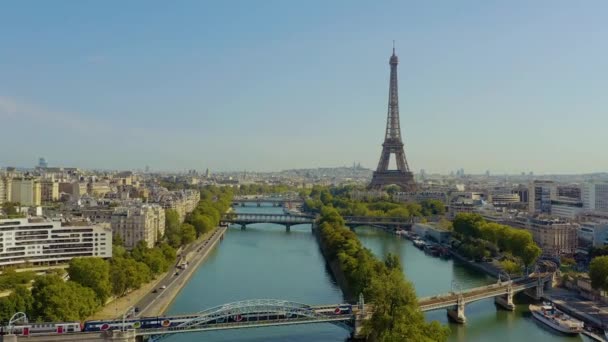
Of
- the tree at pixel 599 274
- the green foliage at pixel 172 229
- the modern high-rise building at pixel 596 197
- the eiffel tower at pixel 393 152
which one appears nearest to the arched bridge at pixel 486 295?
the tree at pixel 599 274

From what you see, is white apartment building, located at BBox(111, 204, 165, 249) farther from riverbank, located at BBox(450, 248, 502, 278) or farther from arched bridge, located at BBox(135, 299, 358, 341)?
riverbank, located at BBox(450, 248, 502, 278)

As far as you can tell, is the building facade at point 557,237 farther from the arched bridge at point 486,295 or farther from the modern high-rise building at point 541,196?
the modern high-rise building at point 541,196

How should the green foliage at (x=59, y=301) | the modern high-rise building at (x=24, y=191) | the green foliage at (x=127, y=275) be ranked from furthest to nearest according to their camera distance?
A: 1. the modern high-rise building at (x=24, y=191)
2. the green foliage at (x=127, y=275)
3. the green foliage at (x=59, y=301)

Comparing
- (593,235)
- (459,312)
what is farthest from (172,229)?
(593,235)

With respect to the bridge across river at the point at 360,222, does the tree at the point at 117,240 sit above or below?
above

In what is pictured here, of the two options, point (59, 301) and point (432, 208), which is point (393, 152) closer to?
point (432, 208)

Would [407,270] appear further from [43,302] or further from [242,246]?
[43,302]

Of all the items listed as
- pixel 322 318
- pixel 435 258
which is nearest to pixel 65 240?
pixel 322 318

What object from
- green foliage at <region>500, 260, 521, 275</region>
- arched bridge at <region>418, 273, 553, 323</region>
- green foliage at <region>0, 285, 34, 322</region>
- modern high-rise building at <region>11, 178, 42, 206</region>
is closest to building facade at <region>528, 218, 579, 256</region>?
green foliage at <region>500, 260, 521, 275</region>
